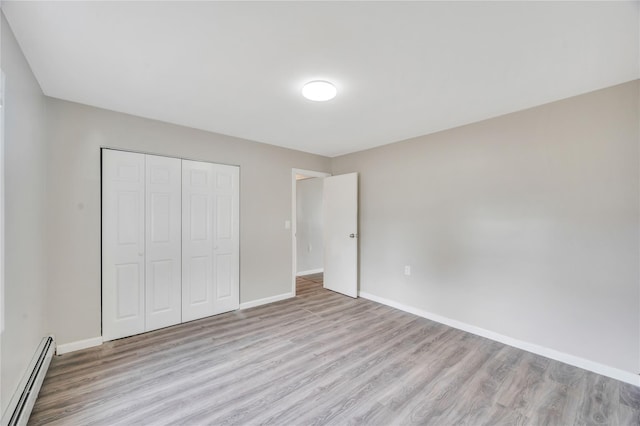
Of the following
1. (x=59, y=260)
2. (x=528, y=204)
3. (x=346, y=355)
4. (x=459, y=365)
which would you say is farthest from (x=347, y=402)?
(x=59, y=260)

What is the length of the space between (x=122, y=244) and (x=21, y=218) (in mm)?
1088

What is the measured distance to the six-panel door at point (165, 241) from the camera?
272 cm

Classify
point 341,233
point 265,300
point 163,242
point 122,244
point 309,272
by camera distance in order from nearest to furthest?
point 122,244
point 163,242
point 265,300
point 341,233
point 309,272

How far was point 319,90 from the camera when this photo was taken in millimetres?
2195

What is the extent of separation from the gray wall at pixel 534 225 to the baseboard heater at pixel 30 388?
3.59 m

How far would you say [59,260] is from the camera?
243 cm

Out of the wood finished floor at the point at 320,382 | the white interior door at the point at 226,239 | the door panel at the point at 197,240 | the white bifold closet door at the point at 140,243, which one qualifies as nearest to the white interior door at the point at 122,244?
the white bifold closet door at the point at 140,243

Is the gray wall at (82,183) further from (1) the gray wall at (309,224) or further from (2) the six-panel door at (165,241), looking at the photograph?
(1) the gray wall at (309,224)

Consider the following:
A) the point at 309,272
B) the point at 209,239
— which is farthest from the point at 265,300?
the point at 309,272

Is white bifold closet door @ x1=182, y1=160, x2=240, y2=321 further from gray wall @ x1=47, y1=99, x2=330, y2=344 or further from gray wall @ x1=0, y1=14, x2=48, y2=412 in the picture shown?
gray wall @ x1=0, y1=14, x2=48, y2=412

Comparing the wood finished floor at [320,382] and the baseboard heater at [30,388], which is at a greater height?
the baseboard heater at [30,388]

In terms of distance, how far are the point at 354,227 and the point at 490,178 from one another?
1961mm

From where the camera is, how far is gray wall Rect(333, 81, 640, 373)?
7.00ft

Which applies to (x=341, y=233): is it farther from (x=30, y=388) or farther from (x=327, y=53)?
(x=30, y=388)
